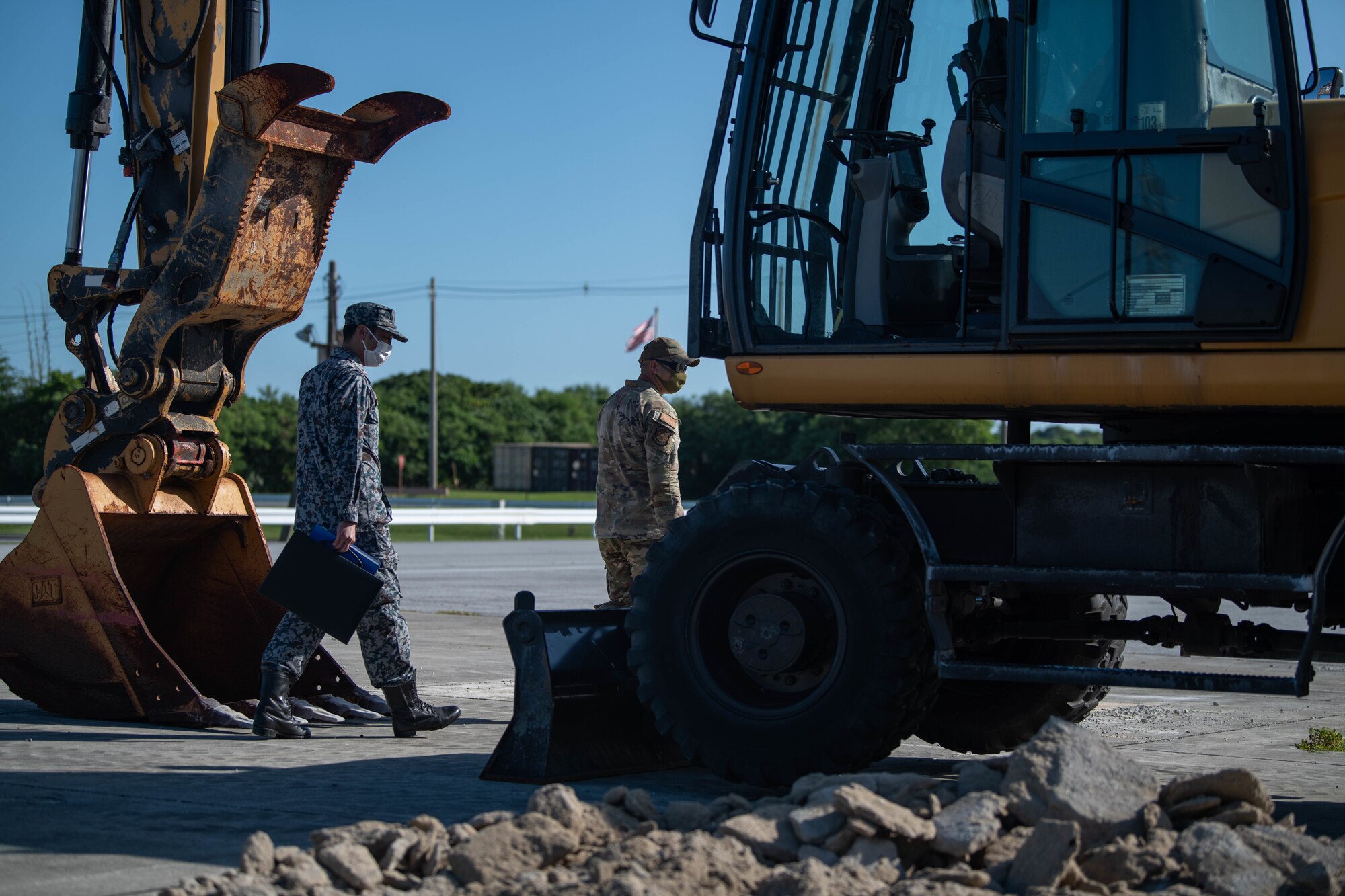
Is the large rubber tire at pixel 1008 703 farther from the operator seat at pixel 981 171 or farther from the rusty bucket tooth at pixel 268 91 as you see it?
the rusty bucket tooth at pixel 268 91

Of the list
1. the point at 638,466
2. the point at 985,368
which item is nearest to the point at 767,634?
the point at 985,368

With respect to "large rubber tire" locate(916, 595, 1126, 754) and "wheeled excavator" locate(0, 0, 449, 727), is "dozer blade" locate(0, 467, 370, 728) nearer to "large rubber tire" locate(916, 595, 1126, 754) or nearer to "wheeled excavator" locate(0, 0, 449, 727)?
"wheeled excavator" locate(0, 0, 449, 727)

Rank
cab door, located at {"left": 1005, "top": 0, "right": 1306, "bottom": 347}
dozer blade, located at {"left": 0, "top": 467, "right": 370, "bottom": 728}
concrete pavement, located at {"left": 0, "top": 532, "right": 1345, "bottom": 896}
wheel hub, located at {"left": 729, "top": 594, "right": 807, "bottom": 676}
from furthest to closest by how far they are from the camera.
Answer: dozer blade, located at {"left": 0, "top": 467, "right": 370, "bottom": 728} < wheel hub, located at {"left": 729, "top": 594, "right": 807, "bottom": 676} < cab door, located at {"left": 1005, "top": 0, "right": 1306, "bottom": 347} < concrete pavement, located at {"left": 0, "top": 532, "right": 1345, "bottom": 896}

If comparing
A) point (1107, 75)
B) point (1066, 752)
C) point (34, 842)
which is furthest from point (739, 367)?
point (34, 842)

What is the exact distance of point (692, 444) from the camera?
2778 inches

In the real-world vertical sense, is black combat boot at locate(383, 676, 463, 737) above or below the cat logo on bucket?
below

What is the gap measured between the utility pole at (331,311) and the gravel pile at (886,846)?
4740 centimetres

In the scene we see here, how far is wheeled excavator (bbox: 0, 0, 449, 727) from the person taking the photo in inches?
299

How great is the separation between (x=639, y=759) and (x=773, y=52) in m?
2.98

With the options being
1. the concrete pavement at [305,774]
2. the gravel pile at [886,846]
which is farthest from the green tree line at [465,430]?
the gravel pile at [886,846]

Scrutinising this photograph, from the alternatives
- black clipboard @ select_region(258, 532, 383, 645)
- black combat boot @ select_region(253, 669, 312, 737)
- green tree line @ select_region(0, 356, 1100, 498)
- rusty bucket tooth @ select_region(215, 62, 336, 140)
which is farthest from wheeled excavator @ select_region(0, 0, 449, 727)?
green tree line @ select_region(0, 356, 1100, 498)

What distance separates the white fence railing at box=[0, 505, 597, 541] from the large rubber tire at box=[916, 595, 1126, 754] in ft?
61.6

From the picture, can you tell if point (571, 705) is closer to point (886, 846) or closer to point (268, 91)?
point (886, 846)

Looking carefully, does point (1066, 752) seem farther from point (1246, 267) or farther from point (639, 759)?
point (639, 759)
